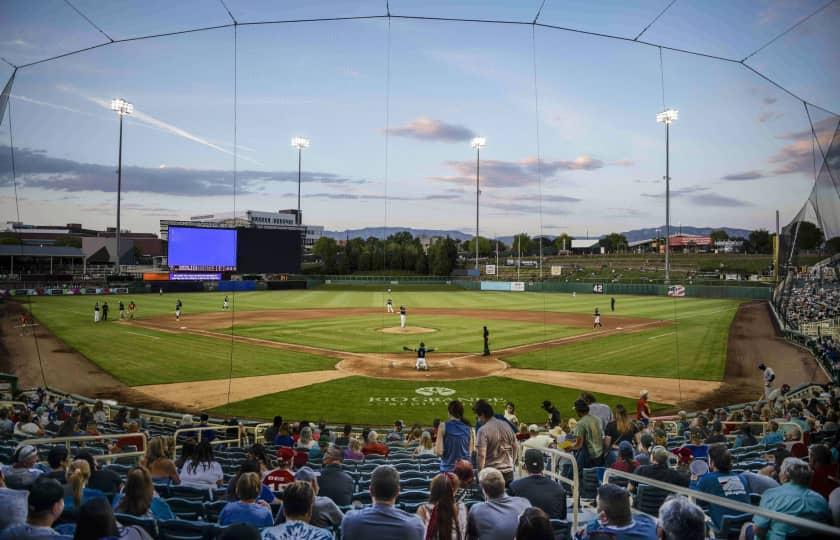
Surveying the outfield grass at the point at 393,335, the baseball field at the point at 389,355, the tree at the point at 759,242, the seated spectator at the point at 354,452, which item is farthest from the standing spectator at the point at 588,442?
the tree at the point at 759,242

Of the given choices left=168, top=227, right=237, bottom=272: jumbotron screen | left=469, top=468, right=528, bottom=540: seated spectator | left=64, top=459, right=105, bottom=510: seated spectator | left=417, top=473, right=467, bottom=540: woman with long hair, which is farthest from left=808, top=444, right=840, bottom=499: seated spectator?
left=168, top=227, right=237, bottom=272: jumbotron screen

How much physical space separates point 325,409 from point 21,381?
1273 centimetres

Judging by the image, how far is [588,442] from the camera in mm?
7688

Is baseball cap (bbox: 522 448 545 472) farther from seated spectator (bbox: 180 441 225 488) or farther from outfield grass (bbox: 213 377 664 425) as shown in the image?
outfield grass (bbox: 213 377 664 425)

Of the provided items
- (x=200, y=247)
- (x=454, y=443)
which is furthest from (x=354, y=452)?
(x=200, y=247)

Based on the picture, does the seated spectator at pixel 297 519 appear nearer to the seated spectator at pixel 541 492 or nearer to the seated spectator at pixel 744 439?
the seated spectator at pixel 541 492

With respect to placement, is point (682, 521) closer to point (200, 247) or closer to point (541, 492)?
point (541, 492)

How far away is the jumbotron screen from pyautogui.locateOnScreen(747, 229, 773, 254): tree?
3781cm

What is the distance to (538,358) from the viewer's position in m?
25.2

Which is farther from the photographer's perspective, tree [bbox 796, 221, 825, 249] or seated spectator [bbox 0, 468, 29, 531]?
tree [bbox 796, 221, 825, 249]

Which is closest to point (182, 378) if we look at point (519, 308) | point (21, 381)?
point (21, 381)

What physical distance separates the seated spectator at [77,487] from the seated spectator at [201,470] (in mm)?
1318

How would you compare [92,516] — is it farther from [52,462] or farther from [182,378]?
[182,378]

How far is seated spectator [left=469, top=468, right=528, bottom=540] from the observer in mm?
4016
